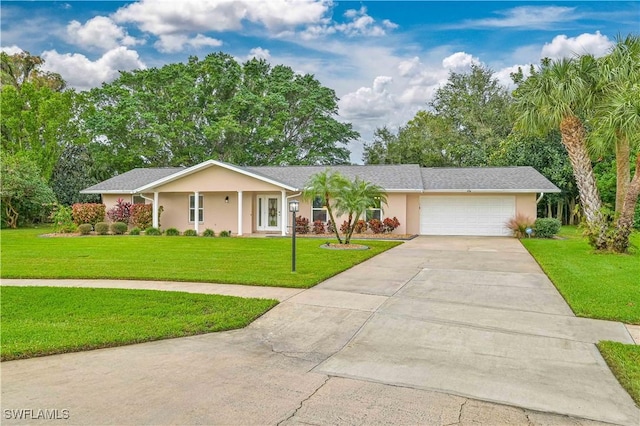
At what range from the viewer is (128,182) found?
25109mm

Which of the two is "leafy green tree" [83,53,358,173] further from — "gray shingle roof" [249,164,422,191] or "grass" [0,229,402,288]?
"grass" [0,229,402,288]

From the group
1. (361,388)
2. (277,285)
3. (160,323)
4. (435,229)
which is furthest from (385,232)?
(361,388)

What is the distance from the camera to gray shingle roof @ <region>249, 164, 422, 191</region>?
2164cm

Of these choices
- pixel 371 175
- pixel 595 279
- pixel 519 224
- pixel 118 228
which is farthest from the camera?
pixel 371 175

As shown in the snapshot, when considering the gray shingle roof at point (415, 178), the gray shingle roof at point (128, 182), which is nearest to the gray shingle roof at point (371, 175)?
the gray shingle roof at point (415, 178)

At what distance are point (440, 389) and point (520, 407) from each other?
677 millimetres

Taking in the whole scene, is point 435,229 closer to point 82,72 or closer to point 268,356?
point 268,356

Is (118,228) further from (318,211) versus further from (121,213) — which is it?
(318,211)

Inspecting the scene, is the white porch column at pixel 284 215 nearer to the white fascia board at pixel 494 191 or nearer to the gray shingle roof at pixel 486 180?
the white fascia board at pixel 494 191

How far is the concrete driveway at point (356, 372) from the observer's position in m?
3.61

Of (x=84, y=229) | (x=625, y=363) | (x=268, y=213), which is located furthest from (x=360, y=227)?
(x=625, y=363)

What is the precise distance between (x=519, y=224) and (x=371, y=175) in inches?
299

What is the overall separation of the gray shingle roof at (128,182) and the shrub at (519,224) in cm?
1829

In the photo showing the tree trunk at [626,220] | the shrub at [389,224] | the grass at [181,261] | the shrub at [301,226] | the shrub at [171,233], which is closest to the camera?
the grass at [181,261]
